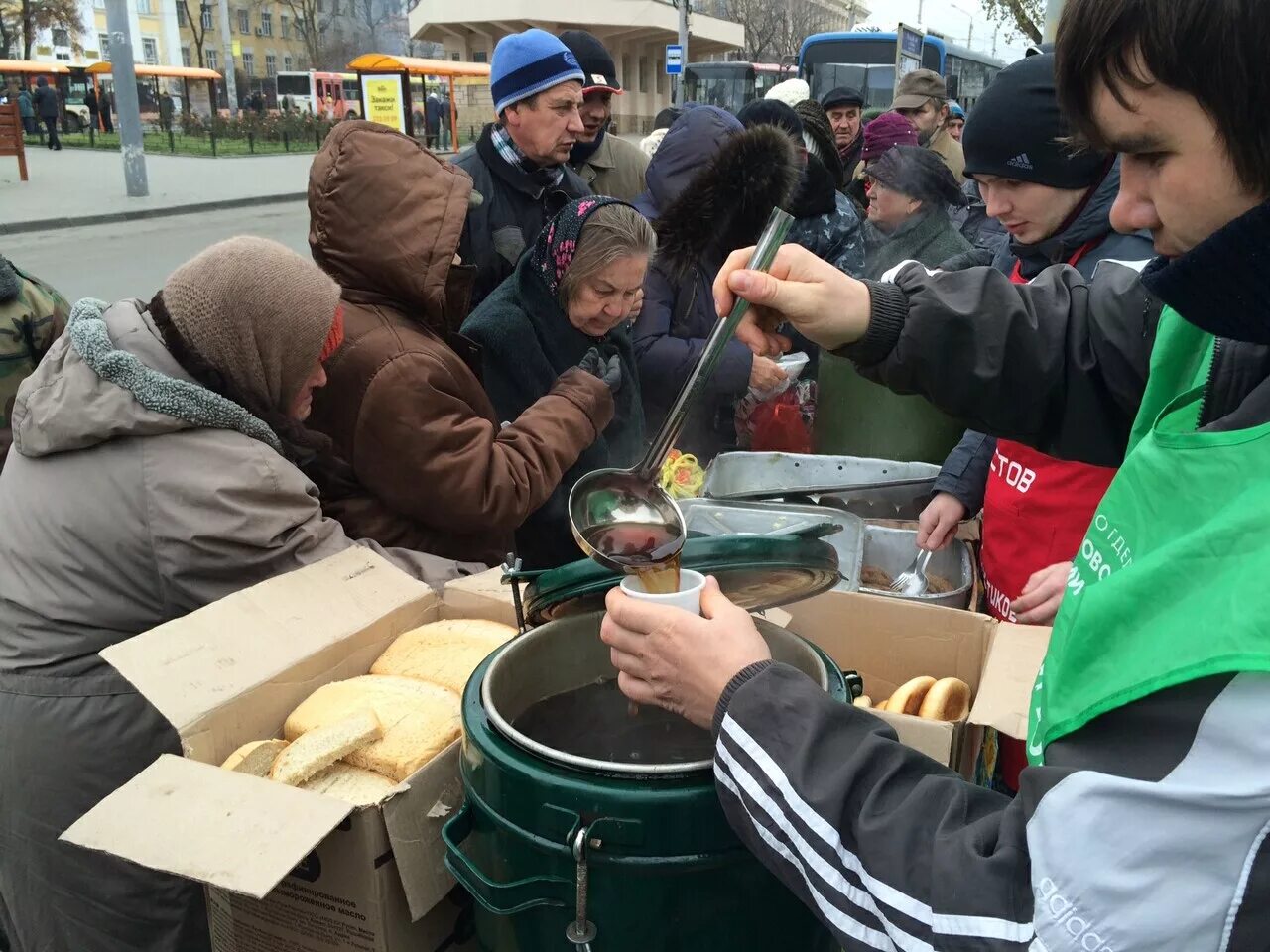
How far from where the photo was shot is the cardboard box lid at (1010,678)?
5.05 ft

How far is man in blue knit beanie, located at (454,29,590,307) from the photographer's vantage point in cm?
383

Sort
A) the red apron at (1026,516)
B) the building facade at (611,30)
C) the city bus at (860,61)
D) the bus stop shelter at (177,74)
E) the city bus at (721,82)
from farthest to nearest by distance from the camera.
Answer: the building facade at (611,30)
the bus stop shelter at (177,74)
the city bus at (721,82)
the city bus at (860,61)
the red apron at (1026,516)

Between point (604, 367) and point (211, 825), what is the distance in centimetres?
192

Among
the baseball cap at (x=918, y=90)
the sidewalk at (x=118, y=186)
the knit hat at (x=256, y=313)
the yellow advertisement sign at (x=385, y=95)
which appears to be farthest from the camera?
the sidewalk at (x=118, y=186)

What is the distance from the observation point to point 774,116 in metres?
5.28

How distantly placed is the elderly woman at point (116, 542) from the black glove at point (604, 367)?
1128 millimetres

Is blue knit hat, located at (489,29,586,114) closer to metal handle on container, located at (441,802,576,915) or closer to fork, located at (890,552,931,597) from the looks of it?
fork, located at (890,552,931,597)

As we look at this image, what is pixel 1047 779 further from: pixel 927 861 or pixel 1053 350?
pixel 1053 350

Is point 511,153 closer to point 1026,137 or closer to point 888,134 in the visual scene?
point 1026,137

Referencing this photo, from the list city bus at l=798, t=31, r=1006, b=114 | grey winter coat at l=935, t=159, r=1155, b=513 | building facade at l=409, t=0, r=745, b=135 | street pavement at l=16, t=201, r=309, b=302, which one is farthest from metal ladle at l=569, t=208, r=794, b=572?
building facade at l=409, t=0, r=745, b=135

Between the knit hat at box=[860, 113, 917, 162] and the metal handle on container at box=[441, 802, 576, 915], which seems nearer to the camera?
the metal handle on container at box=[441, 802, 576, 915]

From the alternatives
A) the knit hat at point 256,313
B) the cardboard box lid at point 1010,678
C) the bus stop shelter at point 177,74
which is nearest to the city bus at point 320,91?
the bus stop shelter at point 177,74

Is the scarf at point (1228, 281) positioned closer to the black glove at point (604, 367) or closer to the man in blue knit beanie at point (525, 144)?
the black glove at point (604, 367)

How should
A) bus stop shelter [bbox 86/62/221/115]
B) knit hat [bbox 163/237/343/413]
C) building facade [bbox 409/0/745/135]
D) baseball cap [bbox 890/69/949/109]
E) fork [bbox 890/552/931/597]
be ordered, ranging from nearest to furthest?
knit hat [bbox 163/237/343/413], fork [bbox 890/552/931/597], baseball cap [bbox 890/69/949/109], bus stop shelter [bbox 86/62/221/115], building facade [bbox 409/0/745/135]
